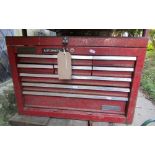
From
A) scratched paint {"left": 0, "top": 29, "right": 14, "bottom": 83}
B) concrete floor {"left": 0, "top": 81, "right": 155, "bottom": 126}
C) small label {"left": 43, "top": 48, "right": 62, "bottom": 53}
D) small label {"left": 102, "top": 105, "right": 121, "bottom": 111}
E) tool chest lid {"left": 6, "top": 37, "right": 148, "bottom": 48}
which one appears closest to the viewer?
tool chest lid {"left": 6, "top": 37, "right": 148, "bottom": 48}

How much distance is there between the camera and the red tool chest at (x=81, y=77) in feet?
6.41

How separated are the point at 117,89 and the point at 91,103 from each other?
376 millimetres

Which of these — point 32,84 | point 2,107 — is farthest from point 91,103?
point 2,107

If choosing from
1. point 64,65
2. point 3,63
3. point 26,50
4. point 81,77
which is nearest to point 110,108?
point 81,77

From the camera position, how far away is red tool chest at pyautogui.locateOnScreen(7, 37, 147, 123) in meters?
1.95

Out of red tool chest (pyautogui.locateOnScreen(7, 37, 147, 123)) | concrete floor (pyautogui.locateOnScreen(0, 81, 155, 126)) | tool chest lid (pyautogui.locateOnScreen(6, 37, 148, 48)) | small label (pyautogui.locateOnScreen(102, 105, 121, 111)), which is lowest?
concrete floor (pyautogui.locateOnScreen(0, 81, 155, 126))

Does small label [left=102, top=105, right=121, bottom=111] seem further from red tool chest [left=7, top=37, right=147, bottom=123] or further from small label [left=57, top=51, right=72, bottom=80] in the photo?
small label [left=57, top=51, right=72, bottom=80]

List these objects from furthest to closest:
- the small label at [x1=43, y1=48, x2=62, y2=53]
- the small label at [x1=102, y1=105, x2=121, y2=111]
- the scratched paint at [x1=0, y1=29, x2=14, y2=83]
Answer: the scratched paint at [x1=0, y1=29, x2=14, y2=83] < the small label at [x1=102, y1=105, x2=121, y2=111] < the small label at [x1=43, y1=48, x2=62, y2=53]

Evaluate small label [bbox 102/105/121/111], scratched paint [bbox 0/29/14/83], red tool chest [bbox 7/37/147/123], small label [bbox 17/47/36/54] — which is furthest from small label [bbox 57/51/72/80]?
scratched paint [bbox 0/29/14/83]

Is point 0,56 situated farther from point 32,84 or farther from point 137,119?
point 137,119

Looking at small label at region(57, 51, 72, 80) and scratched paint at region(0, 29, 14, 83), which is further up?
small label at region(57, 51, 72, 80)

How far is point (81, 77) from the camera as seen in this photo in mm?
2104

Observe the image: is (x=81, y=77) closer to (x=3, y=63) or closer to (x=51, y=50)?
(x=51, y=50)

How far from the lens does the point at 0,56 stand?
14.7ft
